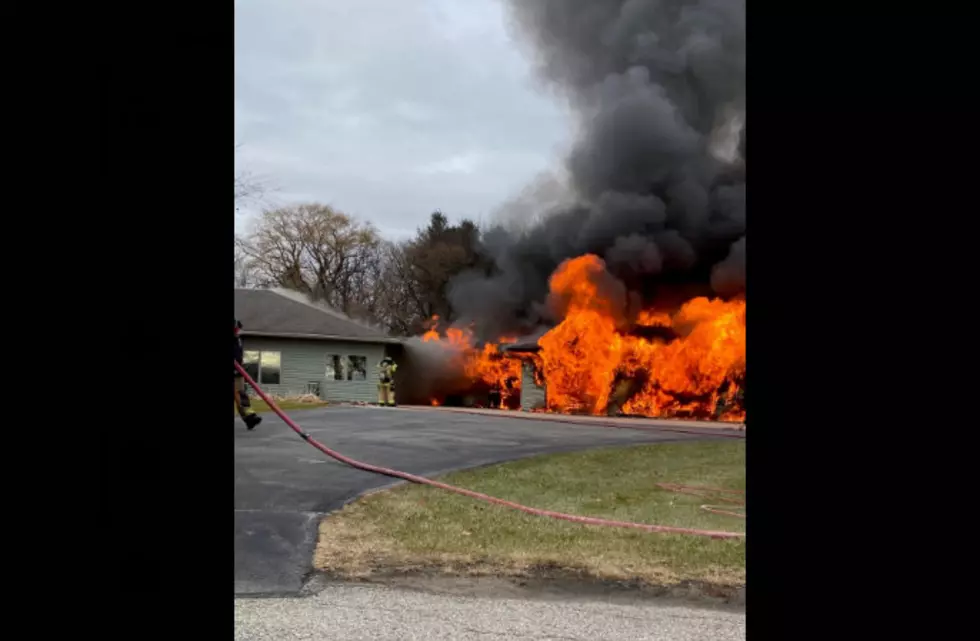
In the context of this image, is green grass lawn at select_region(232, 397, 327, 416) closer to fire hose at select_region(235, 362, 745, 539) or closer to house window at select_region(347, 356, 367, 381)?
house window at select_region(347, 356, 367, 381)

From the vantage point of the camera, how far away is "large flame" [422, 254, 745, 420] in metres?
19.0

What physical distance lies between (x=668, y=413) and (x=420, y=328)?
13.9 meters

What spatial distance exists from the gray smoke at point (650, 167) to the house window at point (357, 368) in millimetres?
3750

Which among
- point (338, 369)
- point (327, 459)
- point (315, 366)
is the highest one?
point (315, 366)

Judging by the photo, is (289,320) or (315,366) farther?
(289,320)

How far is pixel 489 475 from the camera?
849 cm

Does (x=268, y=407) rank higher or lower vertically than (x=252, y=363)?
lower

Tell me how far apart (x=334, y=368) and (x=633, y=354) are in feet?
29.8

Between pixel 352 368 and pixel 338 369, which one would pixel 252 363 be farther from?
pixel 352 368

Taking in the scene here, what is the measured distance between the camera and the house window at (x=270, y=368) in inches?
882

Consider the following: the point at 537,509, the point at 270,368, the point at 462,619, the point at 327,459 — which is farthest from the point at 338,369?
the point at 462,619

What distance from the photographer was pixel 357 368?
23.9 metres

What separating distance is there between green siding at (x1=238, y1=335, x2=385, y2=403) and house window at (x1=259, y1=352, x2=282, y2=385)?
92 millimetres
